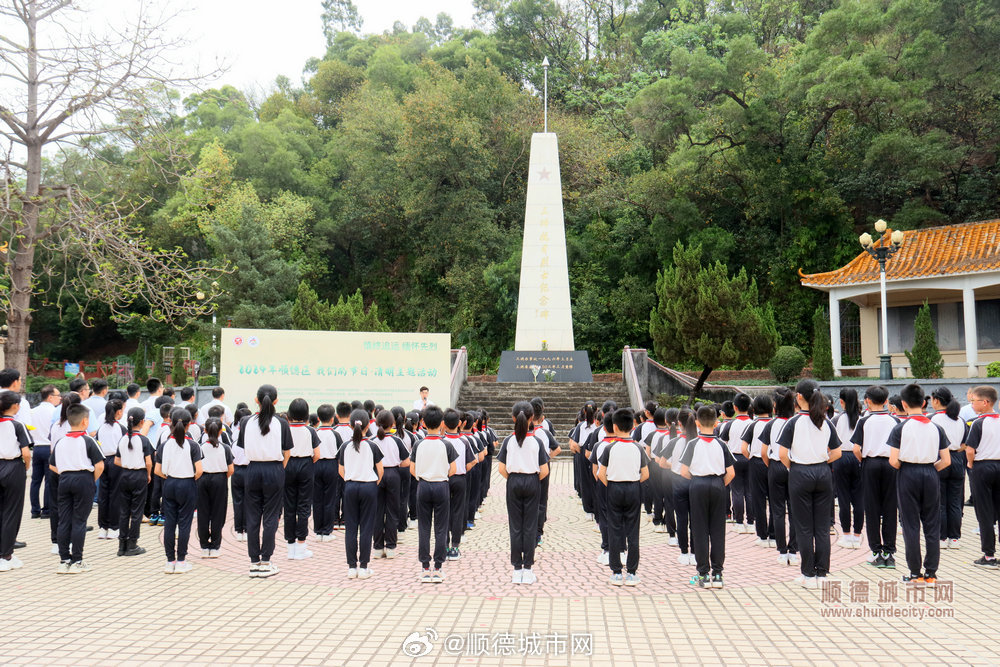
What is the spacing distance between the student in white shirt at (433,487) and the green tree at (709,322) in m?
Result: 13.0

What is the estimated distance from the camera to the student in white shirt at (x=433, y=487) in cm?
590

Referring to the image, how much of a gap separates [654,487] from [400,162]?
22148mm

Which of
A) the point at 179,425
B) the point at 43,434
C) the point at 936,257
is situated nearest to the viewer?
the point at 179,425

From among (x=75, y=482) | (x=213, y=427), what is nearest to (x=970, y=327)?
(x=213, y=427)

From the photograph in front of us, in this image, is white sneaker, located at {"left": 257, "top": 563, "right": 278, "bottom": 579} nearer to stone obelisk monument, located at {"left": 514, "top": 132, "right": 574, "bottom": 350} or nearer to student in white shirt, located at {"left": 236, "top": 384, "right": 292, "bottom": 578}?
student in white shirt, located at {"left": 236, "top": 384, "right": 292, "bottom": 578}

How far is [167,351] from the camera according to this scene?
2925cm

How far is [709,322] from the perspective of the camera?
58.6 ft

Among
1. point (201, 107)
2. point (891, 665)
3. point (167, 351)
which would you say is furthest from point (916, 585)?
point (201, 107)

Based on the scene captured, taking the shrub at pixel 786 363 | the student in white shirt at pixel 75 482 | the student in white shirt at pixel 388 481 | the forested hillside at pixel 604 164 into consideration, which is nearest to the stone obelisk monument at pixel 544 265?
the forested hillside at pixel 604 164

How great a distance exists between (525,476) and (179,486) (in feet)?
10.3

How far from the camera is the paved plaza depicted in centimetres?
428

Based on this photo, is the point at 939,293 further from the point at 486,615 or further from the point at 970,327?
the point at 486,615

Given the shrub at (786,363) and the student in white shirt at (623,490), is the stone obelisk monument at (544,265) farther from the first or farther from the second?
the student in white shirt at (623,490)

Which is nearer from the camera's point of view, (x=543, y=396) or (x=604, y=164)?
(x=543, y=396)
